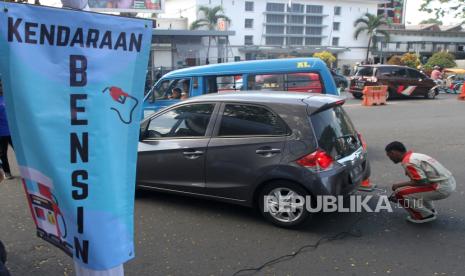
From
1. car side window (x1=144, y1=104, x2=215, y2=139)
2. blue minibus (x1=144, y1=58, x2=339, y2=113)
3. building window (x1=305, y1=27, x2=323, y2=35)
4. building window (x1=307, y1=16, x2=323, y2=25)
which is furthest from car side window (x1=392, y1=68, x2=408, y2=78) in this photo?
building window (x1=307, y1=16, x2=323, y2=25)

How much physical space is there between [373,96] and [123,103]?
17888 millimetres

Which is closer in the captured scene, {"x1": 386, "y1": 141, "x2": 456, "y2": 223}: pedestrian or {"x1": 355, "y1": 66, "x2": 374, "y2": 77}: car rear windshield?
{"x1": 386, "y1": 141, "x2": 456, "y2": 223}: pedestrian

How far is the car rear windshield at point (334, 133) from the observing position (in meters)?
4.54

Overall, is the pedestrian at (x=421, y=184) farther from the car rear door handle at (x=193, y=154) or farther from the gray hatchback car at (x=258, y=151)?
the car rear door handle at (x=193, y=154)

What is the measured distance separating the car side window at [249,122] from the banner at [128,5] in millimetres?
32708

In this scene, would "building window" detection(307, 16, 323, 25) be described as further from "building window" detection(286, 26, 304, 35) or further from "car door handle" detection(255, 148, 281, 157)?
"car door handle" detection(255, 148, 281, 157)

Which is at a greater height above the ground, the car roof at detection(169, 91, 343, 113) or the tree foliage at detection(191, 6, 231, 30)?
the tree foliage at detection(191, 6, 231, 30)

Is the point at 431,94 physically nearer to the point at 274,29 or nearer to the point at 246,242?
the point at 246,242

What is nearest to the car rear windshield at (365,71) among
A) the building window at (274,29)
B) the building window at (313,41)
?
the building window at (274,29)

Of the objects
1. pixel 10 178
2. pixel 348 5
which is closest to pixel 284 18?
pixel 348 5

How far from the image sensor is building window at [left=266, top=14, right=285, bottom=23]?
75.2m

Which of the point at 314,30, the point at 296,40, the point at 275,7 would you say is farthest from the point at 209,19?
the point at 314,30

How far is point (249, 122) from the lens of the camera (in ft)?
15.9

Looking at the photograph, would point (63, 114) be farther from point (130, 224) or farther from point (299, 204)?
point (299, 204)
